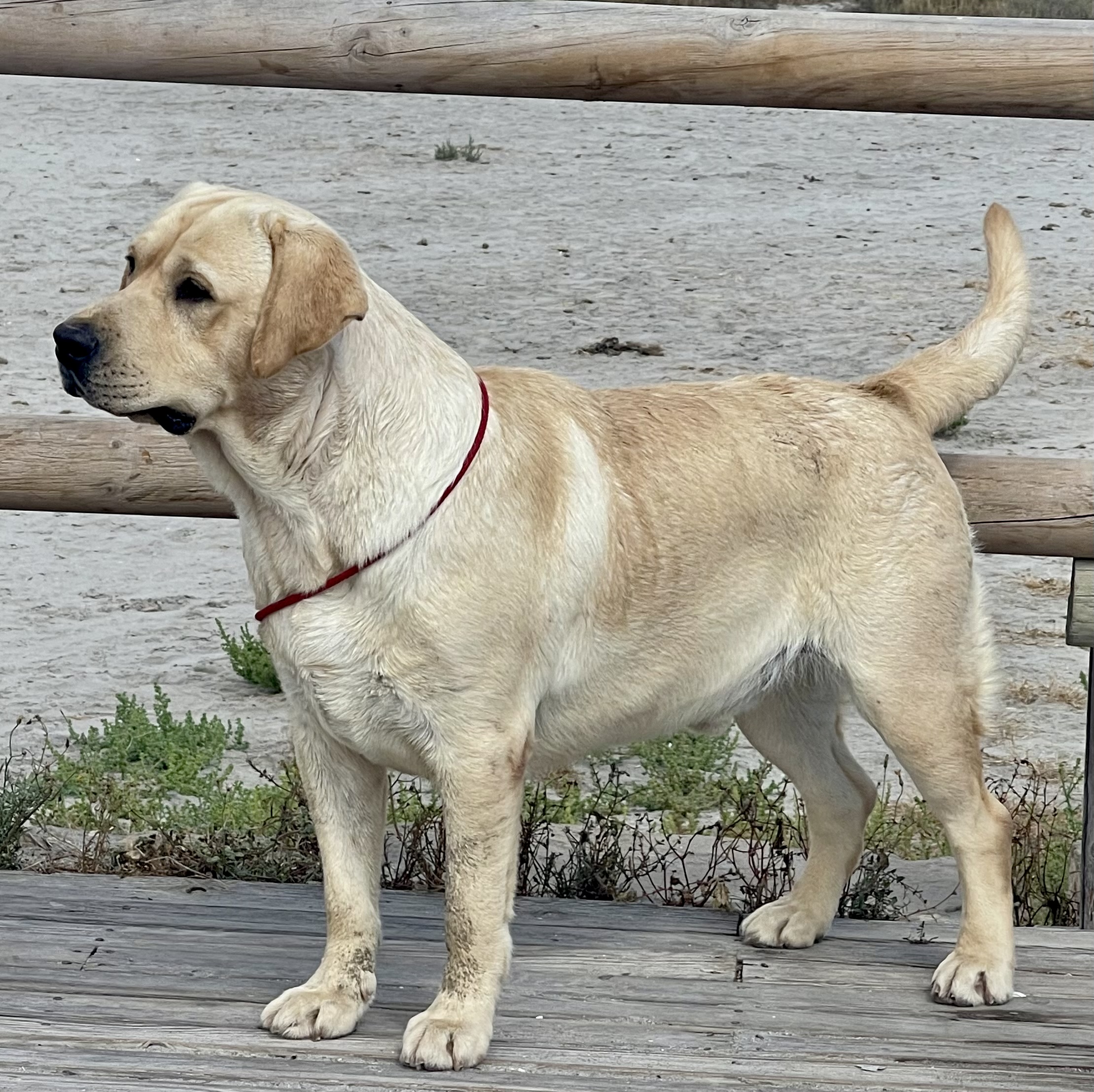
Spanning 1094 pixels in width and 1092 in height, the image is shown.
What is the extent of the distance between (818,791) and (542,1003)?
2.56 feet

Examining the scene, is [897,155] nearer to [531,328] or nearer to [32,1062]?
[531,328]

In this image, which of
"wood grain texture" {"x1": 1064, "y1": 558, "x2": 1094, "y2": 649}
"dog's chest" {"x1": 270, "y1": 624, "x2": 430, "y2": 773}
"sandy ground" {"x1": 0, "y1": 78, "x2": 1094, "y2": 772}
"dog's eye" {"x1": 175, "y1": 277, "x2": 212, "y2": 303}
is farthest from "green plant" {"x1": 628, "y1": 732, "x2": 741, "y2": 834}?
"dog's eye" {"x1": 175, "y1": 277, "x2": 212, "y2": 303}

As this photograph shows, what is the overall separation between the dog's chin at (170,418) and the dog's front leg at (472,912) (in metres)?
0.75

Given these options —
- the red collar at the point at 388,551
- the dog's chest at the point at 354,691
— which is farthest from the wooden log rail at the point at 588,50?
the dog's chest at the point at 354,691

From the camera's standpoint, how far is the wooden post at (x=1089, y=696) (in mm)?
3707

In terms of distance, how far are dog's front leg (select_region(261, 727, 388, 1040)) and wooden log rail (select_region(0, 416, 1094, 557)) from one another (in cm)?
75

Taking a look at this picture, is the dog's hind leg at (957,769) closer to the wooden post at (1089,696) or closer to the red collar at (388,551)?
the wooden post at (1089,696)

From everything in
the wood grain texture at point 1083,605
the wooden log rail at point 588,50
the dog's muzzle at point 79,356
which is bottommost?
the wood grain texture at point 1083,605

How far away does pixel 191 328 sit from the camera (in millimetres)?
2898

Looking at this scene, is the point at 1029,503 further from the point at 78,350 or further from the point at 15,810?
the point at 15,810

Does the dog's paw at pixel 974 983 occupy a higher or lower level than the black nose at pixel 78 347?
lower

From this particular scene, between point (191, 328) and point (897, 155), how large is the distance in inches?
415

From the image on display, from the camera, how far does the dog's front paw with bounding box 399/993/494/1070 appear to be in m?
3.06

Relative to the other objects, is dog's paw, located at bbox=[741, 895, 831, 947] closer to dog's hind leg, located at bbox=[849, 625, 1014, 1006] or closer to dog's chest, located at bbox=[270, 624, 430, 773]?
dog's hind leg, located at bbox=[849, 625, 1014, 1006]
